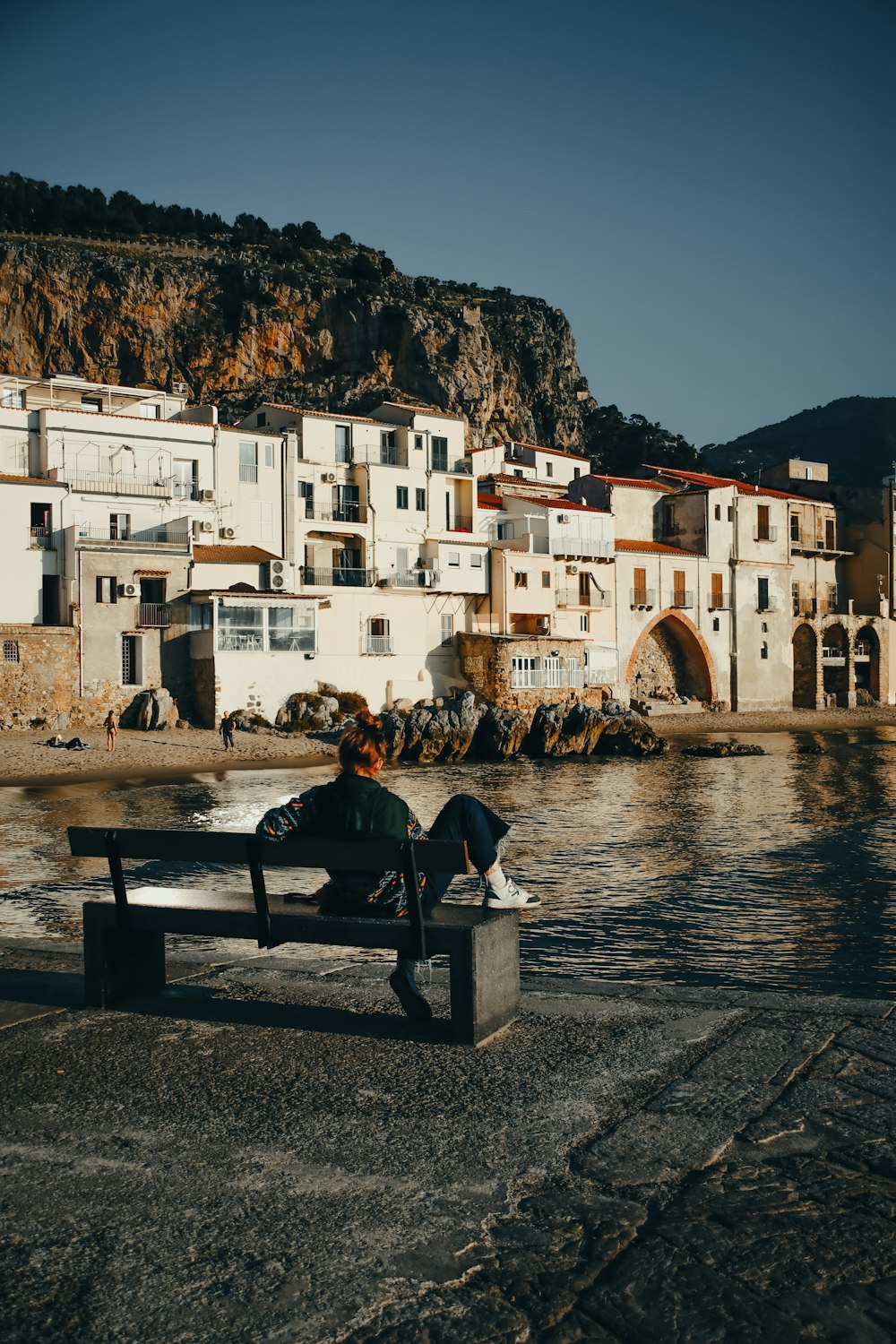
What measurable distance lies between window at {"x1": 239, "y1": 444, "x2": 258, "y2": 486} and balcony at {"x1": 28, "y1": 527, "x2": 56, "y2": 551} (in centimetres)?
883

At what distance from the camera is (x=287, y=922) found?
18.9 ft

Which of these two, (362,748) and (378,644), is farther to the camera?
(378,644)

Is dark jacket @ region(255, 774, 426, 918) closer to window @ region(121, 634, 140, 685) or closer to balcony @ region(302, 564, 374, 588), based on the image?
window @ region(121, 634, 140, 685)

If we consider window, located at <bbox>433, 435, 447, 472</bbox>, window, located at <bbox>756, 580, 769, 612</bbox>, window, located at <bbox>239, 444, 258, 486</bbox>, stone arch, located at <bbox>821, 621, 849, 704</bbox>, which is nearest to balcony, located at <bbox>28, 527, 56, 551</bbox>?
window, located at <bbox>239, 444, 258, 486</bbox>

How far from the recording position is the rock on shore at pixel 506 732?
140ft

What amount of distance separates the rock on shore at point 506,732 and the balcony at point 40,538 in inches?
539

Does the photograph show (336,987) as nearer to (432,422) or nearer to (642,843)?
(642,843)

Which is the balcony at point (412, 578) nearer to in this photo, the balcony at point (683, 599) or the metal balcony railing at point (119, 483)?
the metal balcony railing at point (119, 483)

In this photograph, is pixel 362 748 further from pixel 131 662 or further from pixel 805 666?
pixel 805 666

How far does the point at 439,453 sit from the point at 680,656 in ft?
60.1

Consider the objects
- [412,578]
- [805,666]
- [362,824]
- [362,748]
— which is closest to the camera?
[362,824]

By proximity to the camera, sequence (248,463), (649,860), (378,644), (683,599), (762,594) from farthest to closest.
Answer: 1. (762,594)
2. (683,599)
3. (378,644)
4. (248,463)
5. (649,860)

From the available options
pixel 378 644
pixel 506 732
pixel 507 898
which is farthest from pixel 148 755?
pixel 507 898

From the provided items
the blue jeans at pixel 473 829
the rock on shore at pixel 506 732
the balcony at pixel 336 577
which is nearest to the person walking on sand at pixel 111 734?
the rock on shore at pixel 506 732
